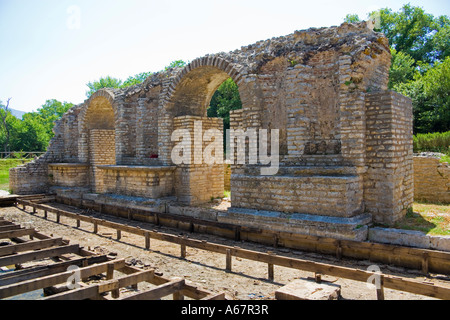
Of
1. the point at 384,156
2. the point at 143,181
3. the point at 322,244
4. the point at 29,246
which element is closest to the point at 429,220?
the point at 384,156

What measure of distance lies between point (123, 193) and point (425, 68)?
24504 millimetres

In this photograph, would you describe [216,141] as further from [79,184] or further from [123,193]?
[79,184]

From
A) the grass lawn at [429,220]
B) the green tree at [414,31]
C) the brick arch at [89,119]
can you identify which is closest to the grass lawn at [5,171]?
the brick arch at [89,119]

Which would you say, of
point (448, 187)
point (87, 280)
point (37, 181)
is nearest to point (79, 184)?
point (37, 181)

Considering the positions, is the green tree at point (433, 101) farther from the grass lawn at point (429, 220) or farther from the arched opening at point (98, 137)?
the arched opening at point (98, 137)

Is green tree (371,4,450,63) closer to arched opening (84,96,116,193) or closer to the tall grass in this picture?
the tall grass

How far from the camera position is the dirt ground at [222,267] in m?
5.47

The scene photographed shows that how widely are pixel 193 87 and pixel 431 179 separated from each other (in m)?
8.03

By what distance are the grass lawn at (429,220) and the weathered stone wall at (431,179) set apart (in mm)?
877

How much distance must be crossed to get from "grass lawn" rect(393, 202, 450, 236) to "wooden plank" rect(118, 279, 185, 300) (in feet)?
16.6

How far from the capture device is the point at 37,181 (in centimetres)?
1631

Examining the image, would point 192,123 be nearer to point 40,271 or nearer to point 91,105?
point 91,105

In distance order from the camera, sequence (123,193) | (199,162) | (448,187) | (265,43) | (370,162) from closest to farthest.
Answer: (370,162) → (265,43) → (448,187) → (199,162) → (123,193)

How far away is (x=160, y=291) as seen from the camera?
4.35 meters
